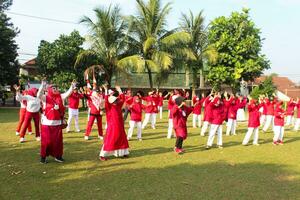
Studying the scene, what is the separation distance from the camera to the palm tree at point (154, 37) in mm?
30172

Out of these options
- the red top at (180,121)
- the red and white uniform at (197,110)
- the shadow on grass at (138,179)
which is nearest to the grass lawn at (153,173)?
the shadow on grass at (138,179)

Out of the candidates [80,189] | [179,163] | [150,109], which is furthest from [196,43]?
[80,189]

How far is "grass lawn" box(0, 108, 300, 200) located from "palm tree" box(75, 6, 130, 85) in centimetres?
1702

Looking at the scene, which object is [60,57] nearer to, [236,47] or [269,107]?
[236,47]

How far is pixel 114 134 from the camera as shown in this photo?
10523 mm

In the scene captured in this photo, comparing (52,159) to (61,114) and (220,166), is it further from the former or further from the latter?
(220,166)

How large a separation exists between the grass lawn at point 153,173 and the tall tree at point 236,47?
19195 mm

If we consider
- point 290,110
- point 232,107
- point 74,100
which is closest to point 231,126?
point 232,107

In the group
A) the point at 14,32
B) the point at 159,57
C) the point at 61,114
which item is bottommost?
the point at 61,114

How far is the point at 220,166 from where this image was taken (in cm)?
1017

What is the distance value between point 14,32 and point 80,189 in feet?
92.3

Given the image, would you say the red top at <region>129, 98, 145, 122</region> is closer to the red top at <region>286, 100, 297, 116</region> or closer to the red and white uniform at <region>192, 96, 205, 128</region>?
the red and white uniform at <region>192, 96, 205, 128</region>

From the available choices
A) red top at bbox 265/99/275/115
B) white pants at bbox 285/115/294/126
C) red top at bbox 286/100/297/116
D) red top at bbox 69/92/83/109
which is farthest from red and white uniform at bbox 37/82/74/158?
white pants at bbox 285/115/294/126

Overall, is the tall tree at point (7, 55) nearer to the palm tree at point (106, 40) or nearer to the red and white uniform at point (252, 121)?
the palm tree at point (106, 40)
